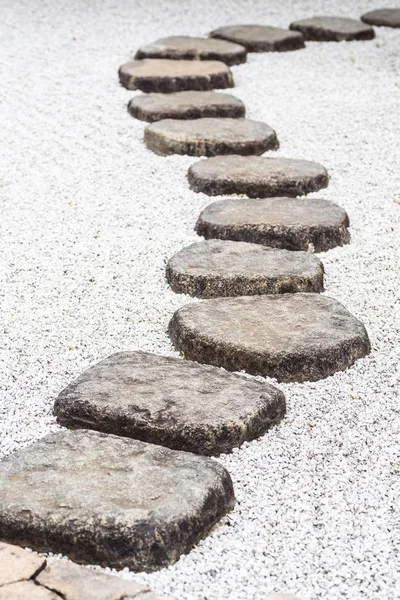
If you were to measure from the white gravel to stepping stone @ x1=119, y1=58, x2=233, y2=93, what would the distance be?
0.39 ft

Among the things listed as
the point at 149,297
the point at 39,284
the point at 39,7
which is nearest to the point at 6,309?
the point at 39,284

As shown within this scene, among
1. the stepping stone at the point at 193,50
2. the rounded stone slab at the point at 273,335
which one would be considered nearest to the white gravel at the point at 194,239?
the rounded stone slab at the point at 273,335

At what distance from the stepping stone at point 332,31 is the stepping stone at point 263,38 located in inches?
9.2

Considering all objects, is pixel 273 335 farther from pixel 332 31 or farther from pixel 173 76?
pixel 332 31

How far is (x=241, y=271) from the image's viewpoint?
3.08m

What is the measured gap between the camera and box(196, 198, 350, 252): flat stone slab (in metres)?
3.44

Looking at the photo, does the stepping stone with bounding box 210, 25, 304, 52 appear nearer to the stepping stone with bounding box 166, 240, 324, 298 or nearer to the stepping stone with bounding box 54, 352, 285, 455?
the stepping stone with bounding box 166, 240, 324, 298

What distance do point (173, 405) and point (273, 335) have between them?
1.60 feet

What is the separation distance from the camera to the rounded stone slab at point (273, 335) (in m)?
2.58

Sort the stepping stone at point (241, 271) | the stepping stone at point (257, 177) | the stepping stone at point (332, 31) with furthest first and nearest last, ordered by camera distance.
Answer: the stepping stone at point (332, 31), the stepping stone at point (257, 177), the stepping stone at point (241, 271)

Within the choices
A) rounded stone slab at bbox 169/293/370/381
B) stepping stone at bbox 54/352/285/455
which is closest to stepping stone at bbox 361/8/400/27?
rounded stone slab at bbox 169/293/370/381

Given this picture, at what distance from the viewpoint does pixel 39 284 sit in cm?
319

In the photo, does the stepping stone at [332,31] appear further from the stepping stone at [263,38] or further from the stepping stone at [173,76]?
the stepping stone at [173,76]

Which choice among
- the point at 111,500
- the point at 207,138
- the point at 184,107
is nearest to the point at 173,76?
the point at 184,107
